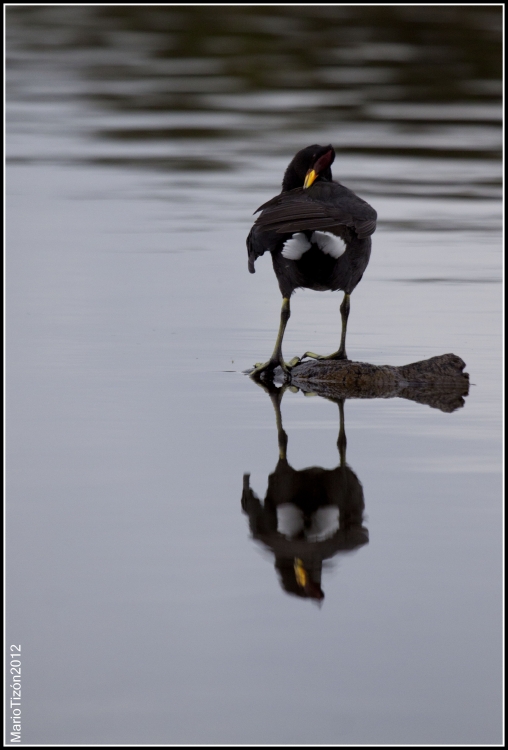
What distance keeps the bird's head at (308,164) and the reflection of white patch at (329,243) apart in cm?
63

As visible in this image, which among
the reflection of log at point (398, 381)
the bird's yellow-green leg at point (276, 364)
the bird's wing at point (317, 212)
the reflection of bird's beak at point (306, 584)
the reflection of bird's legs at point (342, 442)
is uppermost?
the bird's wing at point (317, 212)

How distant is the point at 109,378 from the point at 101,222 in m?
4.74

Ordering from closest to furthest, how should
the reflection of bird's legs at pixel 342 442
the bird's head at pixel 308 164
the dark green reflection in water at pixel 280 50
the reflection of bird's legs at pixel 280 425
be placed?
the reflection of bird's legs at pixel 342 442
the reflection of bird's legs at pixel 280 425
the bird's head at pixel 308 164
the dark green reflection in water at pixel 280 50

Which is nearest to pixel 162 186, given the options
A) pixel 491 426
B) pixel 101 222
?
pixel 101 222

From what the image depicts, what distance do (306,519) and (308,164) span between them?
3.35m

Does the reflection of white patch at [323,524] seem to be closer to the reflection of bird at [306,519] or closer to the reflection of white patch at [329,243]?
the reflection of bird at [306,519]

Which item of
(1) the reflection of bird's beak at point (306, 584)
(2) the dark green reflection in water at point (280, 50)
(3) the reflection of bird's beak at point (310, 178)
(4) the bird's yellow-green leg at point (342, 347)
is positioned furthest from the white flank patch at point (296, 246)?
(2) the dark green reflection in water at point (280, 50)

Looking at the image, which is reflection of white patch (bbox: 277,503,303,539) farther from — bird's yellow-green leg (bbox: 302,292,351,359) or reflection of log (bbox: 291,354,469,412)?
bird's yellow-green leg (bbox: 302,292,351,359)

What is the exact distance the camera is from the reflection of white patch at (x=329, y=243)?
6469 millimetres

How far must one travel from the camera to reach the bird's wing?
6.22 metres

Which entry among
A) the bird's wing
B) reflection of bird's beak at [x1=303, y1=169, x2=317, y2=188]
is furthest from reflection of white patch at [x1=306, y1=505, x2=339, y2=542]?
reflection of bird's beak at [x1=303, y1=169, x2=317, y2=188]

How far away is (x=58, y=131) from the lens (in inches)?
629

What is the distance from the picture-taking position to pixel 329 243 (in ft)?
21.4

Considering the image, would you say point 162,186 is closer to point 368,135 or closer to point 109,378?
point 368,135
